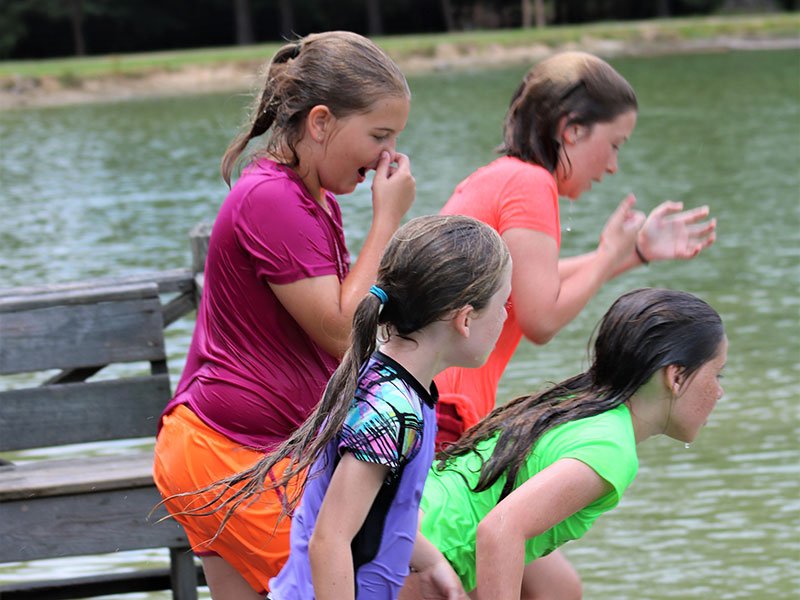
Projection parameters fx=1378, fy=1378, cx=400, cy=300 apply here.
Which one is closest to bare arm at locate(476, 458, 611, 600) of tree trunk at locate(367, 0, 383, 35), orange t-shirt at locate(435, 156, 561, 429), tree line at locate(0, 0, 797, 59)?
orange t-shirt at locate(435, 156, 561, 429)

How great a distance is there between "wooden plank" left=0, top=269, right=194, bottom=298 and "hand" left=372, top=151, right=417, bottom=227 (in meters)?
2.05

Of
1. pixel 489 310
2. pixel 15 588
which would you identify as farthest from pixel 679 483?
pixel 489 310

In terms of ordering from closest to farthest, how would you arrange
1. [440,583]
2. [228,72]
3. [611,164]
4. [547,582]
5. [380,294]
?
[380,294] < [440,583] < [547,582] < [611,164] < [228,72]

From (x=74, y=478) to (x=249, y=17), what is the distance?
53.2 m

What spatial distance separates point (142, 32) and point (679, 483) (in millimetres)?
52839

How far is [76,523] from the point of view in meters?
4.05

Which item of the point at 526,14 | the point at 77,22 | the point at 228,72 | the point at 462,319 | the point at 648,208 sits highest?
the point at 462,319

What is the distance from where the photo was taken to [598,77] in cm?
371

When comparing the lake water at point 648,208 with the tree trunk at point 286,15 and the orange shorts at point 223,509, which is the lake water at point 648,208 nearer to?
the orange shorts at point 223,509

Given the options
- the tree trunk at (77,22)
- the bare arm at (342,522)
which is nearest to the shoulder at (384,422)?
the bare arm at (342,522)

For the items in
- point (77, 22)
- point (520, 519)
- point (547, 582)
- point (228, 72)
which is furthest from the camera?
point (77, 22)

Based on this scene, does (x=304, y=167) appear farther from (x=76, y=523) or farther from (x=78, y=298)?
(x=78, y=298)

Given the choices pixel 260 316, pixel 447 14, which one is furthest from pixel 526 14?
pixel 260 316

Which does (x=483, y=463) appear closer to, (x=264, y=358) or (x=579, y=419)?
(x=579, y=419)
